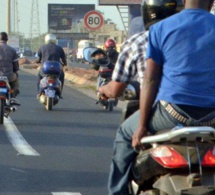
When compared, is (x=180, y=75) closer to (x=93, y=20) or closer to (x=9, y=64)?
(x=9, y=64)

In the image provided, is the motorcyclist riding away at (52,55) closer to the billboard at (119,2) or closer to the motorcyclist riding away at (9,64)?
the motorcyclist riding away at (9,64)

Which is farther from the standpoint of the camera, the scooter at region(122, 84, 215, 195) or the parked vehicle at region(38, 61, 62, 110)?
the parked vehicle at region(38, 61, 62, 110)

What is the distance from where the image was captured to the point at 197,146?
5484 millimetres

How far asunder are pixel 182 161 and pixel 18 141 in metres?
8.51

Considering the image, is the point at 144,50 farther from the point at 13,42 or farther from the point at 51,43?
the point at 13,42

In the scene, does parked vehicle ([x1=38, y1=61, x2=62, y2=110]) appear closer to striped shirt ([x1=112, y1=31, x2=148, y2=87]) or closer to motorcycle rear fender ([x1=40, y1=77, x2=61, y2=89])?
motorcycle rear fender ([x1=40, y1=77, x2=61, y2=89])

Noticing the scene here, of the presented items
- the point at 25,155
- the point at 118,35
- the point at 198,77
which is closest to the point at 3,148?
the point at 25,155

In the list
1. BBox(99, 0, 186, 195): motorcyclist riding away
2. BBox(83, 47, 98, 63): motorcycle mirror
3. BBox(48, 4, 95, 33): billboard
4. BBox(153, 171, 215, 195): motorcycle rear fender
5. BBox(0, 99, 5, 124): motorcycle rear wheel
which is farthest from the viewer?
BBox(48, 4, 95, 33): billboard

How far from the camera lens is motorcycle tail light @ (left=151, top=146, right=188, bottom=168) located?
5445mm

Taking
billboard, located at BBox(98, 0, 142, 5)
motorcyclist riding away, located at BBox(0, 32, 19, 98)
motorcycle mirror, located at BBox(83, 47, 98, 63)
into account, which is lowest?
billboard, located at BBox(98, 0, 142, 5)

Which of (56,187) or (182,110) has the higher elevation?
(182,110)

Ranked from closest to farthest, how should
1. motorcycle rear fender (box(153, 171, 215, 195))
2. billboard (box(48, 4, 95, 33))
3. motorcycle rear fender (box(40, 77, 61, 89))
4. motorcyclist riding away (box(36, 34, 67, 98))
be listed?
motorcycle rear fender (box(153, 171, 215, 195)) → motorcycle rear fender (box(40, 77, 61, 89)) → motorcyclist riding away (box(36, 34, 67, 98)) → billboard (box(48, 4, 95, 33))

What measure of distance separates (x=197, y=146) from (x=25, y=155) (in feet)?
22.4

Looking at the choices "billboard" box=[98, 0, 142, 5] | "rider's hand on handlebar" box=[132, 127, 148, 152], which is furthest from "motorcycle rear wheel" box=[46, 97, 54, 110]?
"billboard" box=[98, 0, 142, 5]
